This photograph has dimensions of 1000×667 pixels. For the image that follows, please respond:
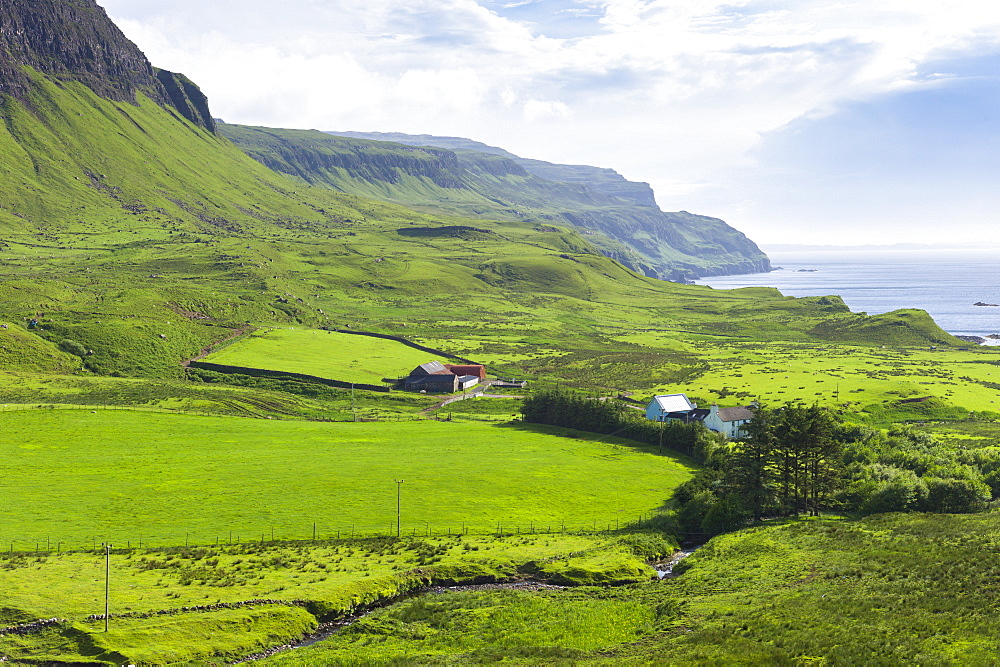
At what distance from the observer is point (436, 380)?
155 meters

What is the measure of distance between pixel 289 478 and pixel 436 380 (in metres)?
70.5

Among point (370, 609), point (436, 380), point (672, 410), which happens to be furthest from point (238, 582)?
point (436, 380)

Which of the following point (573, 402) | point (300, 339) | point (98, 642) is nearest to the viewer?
point (98, 642)

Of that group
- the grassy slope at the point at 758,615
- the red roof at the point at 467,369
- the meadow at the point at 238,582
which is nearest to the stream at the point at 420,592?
the meadow at the point at 238,582

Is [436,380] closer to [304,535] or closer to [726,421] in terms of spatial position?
[726,421]

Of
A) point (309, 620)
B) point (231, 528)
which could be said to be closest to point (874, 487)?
point (309, 620)

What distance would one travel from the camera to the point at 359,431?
111188mm

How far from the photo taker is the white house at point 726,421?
115m

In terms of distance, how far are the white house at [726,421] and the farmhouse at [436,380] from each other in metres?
56.5

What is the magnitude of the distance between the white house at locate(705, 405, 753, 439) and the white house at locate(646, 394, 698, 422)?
5.72m

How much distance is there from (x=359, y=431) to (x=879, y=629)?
80456 millimetres

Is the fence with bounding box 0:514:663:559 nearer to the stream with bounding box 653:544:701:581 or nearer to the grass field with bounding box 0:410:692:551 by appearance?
Answer: the grass field with bounding box 0:410:692:551

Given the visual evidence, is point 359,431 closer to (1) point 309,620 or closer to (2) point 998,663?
(1) point 309,620

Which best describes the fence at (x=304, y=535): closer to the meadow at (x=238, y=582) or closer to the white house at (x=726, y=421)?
the meadow at (x=238, y=582)
